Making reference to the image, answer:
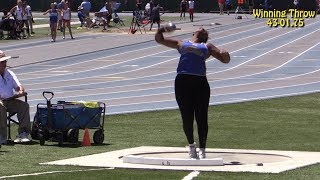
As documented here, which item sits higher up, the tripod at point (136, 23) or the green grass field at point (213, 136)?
the green grass field at point (213, 136)

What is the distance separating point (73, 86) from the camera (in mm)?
26391

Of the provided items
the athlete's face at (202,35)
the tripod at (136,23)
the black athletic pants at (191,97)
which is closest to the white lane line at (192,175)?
the black athletic pants at (191,97)

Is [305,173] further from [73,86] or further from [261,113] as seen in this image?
[73,86]

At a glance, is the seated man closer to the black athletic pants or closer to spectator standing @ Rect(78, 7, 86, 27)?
the black athletic pants

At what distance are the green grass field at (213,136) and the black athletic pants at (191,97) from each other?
3.70 feet

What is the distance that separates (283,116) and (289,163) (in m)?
6.87

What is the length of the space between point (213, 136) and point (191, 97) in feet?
12.0

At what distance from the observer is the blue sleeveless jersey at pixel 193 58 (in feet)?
39.5

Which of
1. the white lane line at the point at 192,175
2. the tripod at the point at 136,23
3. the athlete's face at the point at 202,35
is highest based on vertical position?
the athlete's face at the point at 202,35

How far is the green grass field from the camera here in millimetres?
11164

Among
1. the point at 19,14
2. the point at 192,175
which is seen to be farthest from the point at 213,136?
the point at 19,14

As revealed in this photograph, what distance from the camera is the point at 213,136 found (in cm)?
1570

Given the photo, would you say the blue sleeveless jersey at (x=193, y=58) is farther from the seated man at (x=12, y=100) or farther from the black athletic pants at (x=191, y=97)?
the seated man at (x=12, y=100)

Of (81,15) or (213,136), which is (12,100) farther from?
(81,15)
